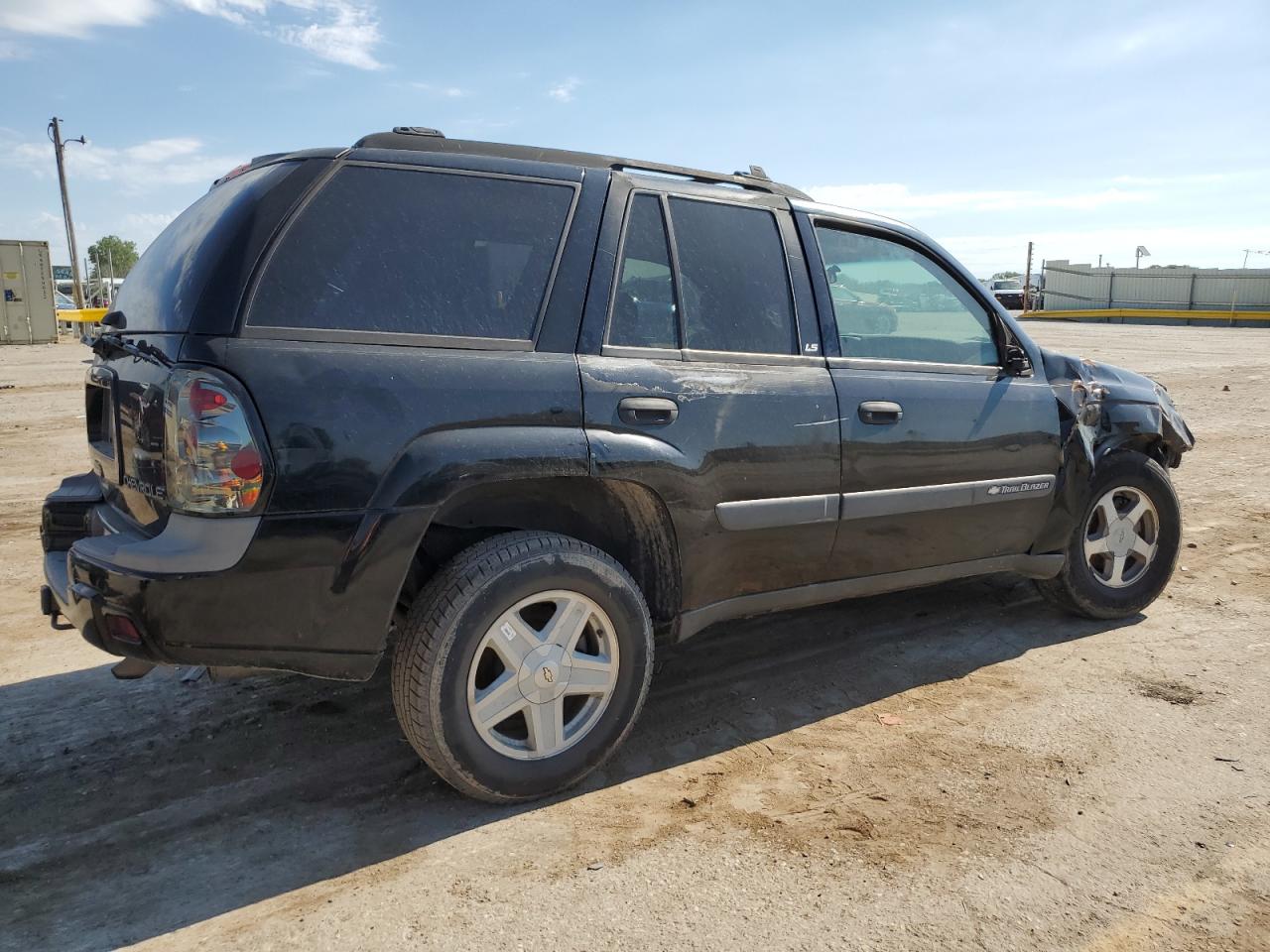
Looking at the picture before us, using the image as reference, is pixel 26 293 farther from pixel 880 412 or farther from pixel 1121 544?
pixel 1121 544

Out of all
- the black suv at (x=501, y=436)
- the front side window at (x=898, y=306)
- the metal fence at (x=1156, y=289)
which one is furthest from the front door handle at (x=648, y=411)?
the metal fence at (x=1156, y=289)

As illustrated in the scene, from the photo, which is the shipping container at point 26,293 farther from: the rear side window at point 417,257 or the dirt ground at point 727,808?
the rear side window at point 417,257

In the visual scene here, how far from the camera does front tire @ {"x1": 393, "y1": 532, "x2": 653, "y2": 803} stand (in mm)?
2814

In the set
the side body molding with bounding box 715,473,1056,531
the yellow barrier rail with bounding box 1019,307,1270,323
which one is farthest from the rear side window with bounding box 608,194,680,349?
the yellow barrier rail with bounding box 1019,307,1270,323

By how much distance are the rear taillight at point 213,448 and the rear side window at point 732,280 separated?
1.48m

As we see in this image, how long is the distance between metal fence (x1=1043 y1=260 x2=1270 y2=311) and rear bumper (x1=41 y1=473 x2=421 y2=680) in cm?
4449

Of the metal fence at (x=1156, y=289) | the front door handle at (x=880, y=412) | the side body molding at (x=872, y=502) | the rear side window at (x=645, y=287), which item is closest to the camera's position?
the rear side window at (x=645, y=287)

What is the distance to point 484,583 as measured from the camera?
9.29 feet

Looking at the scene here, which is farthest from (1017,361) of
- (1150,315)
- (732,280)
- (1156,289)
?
(1156,289)

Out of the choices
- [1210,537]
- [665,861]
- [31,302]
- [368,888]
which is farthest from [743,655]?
[31,302]

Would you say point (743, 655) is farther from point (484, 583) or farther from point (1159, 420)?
point (1159, 420)

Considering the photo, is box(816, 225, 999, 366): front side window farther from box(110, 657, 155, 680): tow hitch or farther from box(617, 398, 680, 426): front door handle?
box(110, 657, 155, 680): tow hitch

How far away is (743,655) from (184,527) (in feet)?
8.18

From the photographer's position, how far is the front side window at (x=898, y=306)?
383 centimetres
